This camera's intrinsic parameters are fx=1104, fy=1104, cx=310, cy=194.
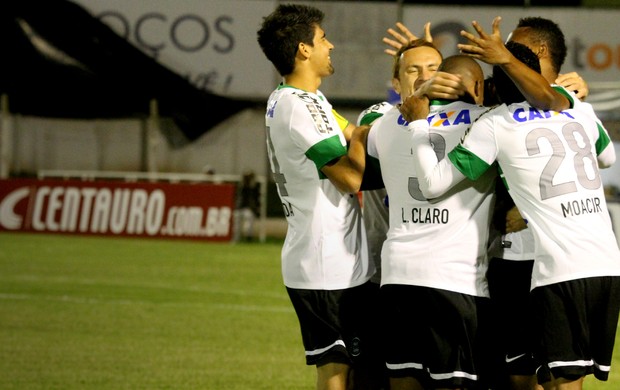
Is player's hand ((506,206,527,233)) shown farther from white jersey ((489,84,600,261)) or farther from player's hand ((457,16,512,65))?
player's hand ((457,16,512,65))

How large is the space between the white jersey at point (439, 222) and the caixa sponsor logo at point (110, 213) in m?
17.2

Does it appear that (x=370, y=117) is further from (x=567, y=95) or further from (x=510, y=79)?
(x=567, y=95)

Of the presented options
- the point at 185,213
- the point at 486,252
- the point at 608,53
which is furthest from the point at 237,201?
the point at 486,252

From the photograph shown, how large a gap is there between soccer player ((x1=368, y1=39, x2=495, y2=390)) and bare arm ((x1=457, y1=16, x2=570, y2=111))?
27cm

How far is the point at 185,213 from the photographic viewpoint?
22.0m

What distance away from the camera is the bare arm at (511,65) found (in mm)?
4477

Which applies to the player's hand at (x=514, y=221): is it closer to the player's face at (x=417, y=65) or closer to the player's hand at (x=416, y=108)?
the player's hand at (x=416, y=108)

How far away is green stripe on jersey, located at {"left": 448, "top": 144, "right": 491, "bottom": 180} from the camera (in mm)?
4629

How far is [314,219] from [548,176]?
1.16m

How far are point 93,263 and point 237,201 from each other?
6.77 metres

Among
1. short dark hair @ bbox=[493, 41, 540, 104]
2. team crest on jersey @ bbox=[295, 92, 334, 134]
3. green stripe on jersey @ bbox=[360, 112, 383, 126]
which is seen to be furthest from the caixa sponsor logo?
short dark hair @ bbox=[493, 41, 540, 104]

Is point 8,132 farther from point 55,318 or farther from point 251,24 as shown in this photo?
point 55,318

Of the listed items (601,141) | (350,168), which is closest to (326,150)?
(350,168)

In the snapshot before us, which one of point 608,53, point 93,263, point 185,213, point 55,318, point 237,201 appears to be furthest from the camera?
point 608,53
